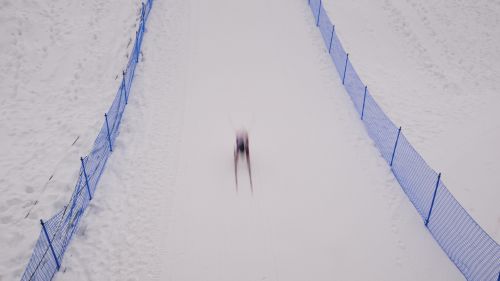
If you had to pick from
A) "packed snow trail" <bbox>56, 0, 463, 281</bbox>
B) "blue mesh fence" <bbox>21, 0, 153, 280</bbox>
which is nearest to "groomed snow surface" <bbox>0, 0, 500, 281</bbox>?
"packed snow trail" <bbox>56, 0, 463, 281</bbox>

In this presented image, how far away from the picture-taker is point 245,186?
42.5ft

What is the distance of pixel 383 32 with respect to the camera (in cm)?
2138

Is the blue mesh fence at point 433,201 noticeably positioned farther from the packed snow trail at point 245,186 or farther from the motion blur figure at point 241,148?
the motion blur figure at point 241,148

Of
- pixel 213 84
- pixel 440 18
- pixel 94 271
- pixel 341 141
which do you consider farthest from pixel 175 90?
pixel 440 18

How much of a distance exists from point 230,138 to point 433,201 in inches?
261

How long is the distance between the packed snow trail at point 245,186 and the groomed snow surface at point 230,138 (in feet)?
0.16

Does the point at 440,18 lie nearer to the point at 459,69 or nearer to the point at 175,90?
the point at 459,69

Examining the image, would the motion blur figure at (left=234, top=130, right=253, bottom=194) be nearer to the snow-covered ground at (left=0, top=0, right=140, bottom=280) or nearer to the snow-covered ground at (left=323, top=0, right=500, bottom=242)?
the snow-covered ground at (left=0, top=0, right=140, bottom=280)

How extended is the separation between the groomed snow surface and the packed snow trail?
5 cm

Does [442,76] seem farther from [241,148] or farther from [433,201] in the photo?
[241,148]

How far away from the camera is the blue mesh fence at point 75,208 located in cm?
1012

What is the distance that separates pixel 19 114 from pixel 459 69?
706 inches

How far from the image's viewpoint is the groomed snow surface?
10.9 m

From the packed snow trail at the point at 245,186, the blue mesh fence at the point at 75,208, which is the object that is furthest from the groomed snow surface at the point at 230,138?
the blue mesh fence at the point at 75,208
